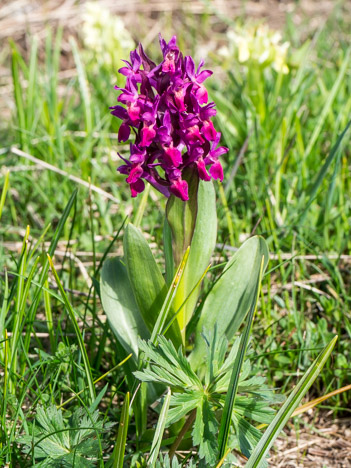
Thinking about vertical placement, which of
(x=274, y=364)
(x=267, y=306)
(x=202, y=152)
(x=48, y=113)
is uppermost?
(x=48, y=113)

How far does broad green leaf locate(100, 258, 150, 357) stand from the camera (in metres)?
1.41

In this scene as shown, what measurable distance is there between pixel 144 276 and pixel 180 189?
25 centimetres

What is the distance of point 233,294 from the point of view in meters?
1.42

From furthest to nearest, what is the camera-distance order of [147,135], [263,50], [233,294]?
[263,50]
[233,294]
[147,135]

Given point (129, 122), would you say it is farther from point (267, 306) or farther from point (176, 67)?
point (267, 306)

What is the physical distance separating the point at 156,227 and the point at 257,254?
900 millimetres

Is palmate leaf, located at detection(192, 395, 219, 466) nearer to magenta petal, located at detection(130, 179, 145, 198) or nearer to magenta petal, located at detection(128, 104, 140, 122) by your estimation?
magenta petal, located at detection(130, 179, 145, 198)

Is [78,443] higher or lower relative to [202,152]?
lower

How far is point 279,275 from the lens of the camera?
6.58 ft

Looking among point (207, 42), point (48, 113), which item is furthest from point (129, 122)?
point (207, 42)

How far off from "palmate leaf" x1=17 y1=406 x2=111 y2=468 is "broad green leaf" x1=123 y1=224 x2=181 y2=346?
0.93 ft

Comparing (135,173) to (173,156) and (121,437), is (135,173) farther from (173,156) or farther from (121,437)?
(121,437)

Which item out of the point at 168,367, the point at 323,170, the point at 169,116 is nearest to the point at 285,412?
the point at 168,367

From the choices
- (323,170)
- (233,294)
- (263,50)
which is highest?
(263,50)
